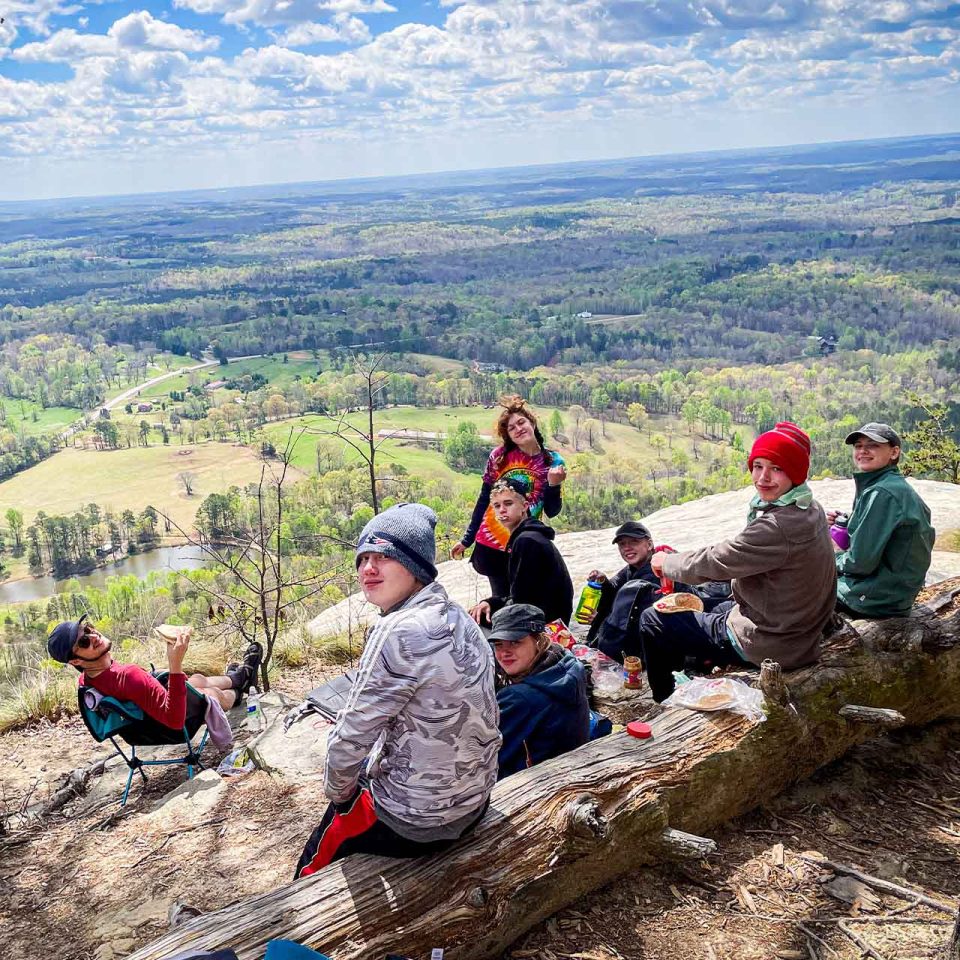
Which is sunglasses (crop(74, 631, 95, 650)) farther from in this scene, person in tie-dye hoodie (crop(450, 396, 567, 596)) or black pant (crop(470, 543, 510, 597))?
black pant (crop(470, 543, 510, 597))

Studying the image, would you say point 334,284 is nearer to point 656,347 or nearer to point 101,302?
point 101,302

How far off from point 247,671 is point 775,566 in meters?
3.90

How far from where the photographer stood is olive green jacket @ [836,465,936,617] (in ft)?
13.5

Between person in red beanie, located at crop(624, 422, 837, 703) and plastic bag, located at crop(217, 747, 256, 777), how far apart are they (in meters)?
2.69

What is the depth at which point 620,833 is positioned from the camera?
3080 millimetres

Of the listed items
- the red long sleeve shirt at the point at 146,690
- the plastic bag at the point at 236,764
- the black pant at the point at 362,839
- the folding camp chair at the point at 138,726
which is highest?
the black pant at the point at 362,839

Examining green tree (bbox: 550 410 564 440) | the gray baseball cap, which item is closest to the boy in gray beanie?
the gray baseball cap

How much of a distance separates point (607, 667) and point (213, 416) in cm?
9297

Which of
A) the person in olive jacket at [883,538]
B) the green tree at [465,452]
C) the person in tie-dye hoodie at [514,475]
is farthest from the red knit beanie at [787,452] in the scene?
the green tree at [465,452]

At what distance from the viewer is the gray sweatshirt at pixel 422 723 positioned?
252 centimetres

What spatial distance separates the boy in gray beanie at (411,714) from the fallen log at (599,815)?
0.15m

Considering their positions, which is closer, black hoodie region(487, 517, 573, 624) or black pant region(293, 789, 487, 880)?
black pant region(293, 789, 487, 880)

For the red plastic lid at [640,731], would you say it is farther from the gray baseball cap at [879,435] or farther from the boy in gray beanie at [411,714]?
the gray baseball cap at [879,435]

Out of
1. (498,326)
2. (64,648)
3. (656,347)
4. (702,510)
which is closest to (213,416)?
(498,326)
